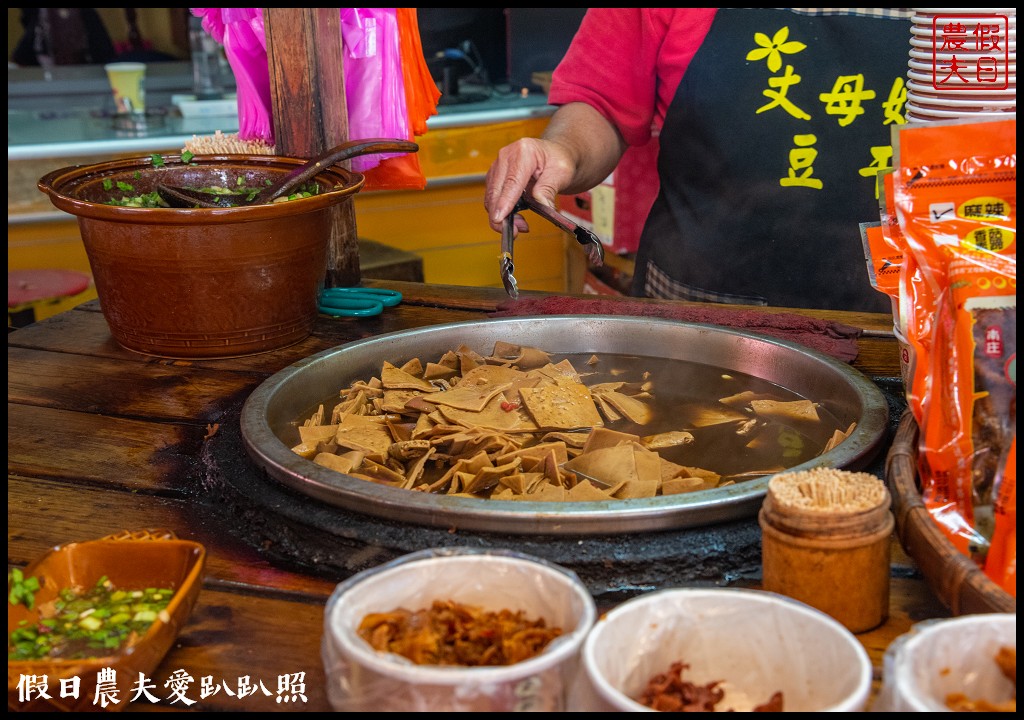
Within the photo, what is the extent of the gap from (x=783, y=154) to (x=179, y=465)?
1.83 m

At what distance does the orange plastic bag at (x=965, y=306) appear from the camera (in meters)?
1.13

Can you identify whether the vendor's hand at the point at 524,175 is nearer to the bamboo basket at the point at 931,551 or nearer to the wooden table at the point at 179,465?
the wooden table at the point at 179,465

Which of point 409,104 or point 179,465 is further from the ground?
point 409,104

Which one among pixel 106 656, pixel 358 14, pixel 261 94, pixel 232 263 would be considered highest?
pixel 358 14

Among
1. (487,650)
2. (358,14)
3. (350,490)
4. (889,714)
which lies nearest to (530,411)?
(350,490)

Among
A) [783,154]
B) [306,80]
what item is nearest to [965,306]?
[783,154]

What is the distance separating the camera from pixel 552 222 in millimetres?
1912

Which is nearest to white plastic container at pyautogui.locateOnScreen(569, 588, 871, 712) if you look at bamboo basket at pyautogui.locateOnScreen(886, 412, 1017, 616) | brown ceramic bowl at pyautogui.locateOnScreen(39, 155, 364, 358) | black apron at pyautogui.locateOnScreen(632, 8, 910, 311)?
bamboo basket at pyautogui.locateOnScreen(886, 412, 1017, 616)

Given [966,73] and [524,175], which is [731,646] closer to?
[966,73]

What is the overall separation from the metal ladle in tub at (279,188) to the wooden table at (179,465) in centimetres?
34

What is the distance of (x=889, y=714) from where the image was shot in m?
0.80

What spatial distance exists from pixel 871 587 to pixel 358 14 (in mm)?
1946

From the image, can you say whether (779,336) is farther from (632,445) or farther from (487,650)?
(487,650)

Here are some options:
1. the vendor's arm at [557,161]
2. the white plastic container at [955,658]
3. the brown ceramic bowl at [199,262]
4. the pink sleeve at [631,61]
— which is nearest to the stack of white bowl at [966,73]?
the white plastic container at [955,658]
